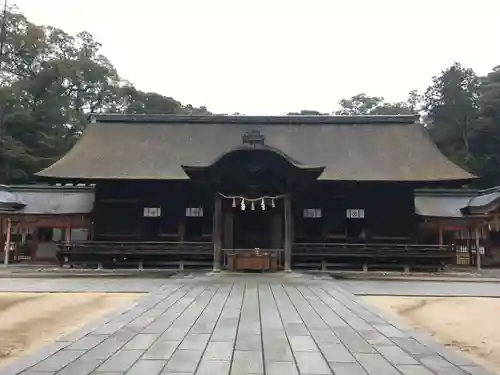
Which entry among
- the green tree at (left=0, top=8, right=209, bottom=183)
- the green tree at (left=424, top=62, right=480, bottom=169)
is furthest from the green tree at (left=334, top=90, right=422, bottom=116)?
the green tree at (left=0, top=8, right=209, bottom=183)

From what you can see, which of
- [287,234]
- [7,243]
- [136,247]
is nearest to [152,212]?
[136,247]

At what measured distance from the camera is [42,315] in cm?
799

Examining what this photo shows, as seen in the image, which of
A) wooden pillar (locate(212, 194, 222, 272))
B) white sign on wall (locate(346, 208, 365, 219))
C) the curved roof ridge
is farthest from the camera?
the curved roof ridge

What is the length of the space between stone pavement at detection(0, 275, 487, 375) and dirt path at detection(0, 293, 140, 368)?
15.8 inches

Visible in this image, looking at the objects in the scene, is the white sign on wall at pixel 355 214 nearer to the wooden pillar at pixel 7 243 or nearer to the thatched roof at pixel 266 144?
the thatched roof at pixel 266 144

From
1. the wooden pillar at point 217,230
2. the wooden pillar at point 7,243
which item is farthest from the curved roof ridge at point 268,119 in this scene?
the wooden pillar at point 217,230

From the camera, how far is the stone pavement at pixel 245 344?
4.58m

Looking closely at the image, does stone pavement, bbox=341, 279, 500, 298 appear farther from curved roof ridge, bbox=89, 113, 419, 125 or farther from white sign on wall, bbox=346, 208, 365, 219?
curved roof ridge, bbox=89, 113, 419, 125

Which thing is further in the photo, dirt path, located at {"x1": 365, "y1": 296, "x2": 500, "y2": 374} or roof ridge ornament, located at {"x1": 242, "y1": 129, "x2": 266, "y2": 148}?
roof ridge ornament, located at {"x1": 242, "y1": 129, "x2": 266, "y2": 148}

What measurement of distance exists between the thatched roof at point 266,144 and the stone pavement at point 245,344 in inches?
406

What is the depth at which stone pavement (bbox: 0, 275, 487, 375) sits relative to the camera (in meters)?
4.58

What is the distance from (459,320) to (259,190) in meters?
9.25

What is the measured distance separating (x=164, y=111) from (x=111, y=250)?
30074 millimetres

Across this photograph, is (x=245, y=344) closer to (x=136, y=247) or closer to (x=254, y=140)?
(x=254, y=140)
